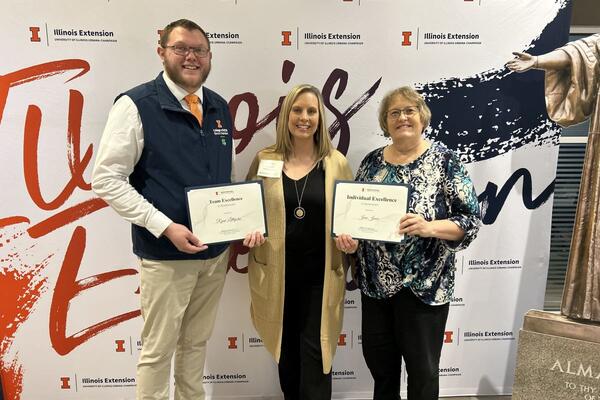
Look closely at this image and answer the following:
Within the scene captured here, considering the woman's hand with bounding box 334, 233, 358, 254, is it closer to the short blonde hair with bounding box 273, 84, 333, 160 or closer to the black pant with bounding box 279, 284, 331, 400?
the black pant with bounding box 279, 284, 331, 400

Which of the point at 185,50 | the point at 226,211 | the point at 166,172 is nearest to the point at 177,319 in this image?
the point at 226,211

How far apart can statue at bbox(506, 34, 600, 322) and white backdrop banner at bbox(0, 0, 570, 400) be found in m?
0.42

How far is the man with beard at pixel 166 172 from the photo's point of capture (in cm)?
Result: 165

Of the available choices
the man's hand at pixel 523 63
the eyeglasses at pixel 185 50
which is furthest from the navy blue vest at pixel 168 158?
the man's hand at pixel 523 63

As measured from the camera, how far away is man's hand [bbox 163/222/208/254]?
1.66m

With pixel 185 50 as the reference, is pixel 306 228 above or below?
below

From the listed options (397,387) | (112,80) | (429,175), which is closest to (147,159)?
(112,80)

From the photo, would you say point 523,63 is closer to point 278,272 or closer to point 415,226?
point 415,226

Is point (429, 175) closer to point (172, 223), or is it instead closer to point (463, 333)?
point (172, 223)

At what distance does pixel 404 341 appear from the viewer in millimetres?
1839

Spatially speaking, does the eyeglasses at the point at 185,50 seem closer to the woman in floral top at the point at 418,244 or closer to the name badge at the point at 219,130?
the name badge at the point at 219,130

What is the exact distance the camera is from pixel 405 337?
1.83 metres

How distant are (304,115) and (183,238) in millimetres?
748

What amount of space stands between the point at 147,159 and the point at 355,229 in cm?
90
